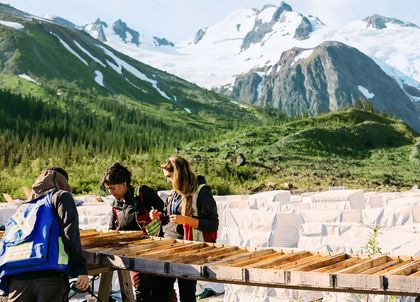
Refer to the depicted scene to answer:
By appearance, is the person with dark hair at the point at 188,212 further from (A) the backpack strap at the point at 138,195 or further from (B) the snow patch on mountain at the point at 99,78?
(B) the snow patch on mountain at the point at 99,78

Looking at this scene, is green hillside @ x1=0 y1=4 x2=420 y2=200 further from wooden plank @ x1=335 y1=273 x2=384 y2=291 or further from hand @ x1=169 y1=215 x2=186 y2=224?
wooden plank @ x1=335 y1=273 x2=384 y2=291

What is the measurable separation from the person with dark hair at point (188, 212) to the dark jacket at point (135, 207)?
0.63 m

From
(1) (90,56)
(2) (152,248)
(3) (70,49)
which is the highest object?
(3) (70,49)

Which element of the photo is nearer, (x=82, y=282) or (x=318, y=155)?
(x=82, y=282)

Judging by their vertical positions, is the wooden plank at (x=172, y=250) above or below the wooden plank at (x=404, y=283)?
above

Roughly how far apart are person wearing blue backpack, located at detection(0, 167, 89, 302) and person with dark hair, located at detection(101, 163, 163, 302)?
1851 millimetres

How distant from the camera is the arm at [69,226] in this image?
5535 mm

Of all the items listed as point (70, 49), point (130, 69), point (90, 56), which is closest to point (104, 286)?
point (90, 56)

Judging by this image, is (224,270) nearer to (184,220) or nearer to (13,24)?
(184,220)

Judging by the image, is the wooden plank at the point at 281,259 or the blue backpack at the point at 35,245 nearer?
the blue backpack at the point at 35,245

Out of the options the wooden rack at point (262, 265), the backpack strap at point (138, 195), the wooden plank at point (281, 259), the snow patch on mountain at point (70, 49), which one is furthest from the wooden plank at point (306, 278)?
the snow patch on mountain at point (70, 49)

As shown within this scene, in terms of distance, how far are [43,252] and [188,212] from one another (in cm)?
205

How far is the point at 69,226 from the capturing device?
18.1ft

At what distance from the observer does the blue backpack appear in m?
5.45
